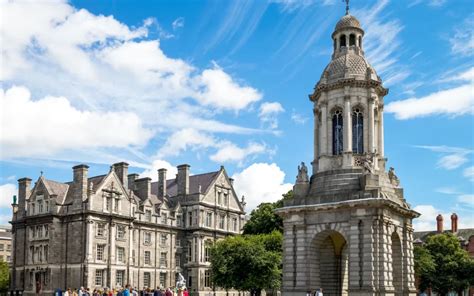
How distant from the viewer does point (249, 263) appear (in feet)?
191

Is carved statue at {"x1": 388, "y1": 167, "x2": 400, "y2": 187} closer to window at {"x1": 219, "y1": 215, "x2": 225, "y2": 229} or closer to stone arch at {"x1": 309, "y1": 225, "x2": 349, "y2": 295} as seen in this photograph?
stone arch at {"x1": 309, "y1": 225, "x2": 349, "y2": 295}

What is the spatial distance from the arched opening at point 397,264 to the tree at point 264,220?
3000 cm

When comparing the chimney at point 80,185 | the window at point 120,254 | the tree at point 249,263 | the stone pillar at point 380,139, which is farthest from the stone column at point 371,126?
the window at point 120,254

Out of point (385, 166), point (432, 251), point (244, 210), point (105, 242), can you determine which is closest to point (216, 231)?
point (244, 210)

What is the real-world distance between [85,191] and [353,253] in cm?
4135

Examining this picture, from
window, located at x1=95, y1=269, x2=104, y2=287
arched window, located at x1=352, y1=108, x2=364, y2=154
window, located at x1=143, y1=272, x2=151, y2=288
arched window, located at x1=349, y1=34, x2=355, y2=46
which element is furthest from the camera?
window, located at x1=143, y1=272, x2=151, y2=288

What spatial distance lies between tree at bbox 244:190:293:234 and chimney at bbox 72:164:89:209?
18.3 meters

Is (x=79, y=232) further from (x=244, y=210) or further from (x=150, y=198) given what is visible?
(x=244, y=210)

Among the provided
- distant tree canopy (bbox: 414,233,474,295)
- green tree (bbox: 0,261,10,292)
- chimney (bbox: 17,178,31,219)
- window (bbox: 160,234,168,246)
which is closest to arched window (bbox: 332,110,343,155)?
distant tree canopy (bbox: 414,233,474,295)

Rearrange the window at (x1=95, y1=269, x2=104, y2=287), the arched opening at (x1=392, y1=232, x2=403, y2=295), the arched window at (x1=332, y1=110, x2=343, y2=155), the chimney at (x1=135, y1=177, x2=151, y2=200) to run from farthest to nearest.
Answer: the chimney at (x1=135, y1=177, x2=151, y2=200) < the window at (x1=95, y1=269, x2=104, y2=287) < the arched window at (x1=332, y1=110, x2=343, y2=155) < the arched opening at (x1=392, y1=232, x2=403, y2=295)

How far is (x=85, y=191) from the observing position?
67.8 metres

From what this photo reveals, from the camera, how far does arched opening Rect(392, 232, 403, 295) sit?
117ft

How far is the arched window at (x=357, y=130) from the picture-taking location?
36769mm

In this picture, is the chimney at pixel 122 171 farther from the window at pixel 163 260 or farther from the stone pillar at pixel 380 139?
the stone pillar at pixel 380 139
